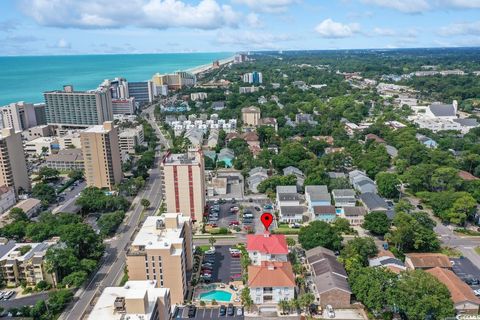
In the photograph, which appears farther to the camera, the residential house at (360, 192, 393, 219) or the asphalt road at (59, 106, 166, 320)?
Answer: the residential house at (360, 192, 393, 219)

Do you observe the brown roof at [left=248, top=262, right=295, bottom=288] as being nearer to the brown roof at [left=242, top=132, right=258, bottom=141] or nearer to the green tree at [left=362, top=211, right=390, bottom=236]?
the green tree at [left=362, top=211, right=390, bottom=236]

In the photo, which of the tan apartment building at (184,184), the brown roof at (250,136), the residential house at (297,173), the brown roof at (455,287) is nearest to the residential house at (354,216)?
the residential house at (297,173)

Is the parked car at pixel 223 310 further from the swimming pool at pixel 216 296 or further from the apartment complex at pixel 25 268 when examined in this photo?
the apartment complex at pixel 25 268

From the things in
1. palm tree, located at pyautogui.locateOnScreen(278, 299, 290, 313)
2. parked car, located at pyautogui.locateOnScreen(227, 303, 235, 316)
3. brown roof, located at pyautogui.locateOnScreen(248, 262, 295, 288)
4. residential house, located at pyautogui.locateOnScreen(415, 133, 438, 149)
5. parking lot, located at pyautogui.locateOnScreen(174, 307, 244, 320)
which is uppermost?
residential house, located at pyautogui.locateOnScreen(415, 133, 438, 149)

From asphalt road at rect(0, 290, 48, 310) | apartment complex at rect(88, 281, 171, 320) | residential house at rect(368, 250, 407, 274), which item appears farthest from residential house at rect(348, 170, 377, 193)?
asphalt road at rect(0, 290, 48, 310)

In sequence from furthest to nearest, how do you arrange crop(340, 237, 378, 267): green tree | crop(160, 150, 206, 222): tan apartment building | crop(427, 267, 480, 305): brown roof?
1. crop(160, 150, 206, 222): tan apartment building
2. crop(340, 237, 378, 267): green tree
3. crop(427, 267, 480, 305): brown roof

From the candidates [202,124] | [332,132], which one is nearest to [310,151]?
[332,132]

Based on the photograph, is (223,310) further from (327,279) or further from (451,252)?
(451,252)

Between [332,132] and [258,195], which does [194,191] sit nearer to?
[258,195]
